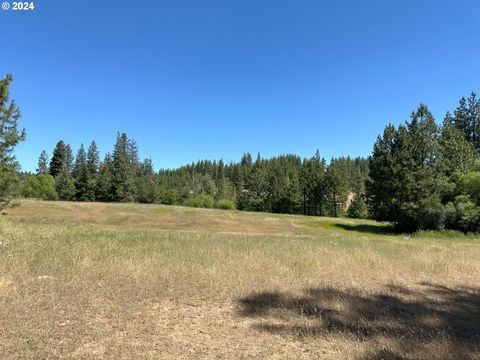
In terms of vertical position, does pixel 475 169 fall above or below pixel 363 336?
above

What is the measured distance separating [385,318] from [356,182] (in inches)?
4305

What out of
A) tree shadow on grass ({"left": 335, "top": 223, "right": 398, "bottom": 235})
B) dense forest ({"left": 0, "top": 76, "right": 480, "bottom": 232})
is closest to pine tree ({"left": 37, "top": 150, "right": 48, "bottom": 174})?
dense forest ({"left": 0, "top": 76, "right": 480, "bottom": 232})

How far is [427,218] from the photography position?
42.0m

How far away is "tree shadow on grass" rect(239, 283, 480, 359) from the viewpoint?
5.72m

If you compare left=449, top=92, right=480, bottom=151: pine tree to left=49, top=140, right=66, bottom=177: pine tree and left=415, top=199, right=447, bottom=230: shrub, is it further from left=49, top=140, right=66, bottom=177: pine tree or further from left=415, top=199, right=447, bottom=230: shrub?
left=49, top=140, right=66, bottom=177: pine tree

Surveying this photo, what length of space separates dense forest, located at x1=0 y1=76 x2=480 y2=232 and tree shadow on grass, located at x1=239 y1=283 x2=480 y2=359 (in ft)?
75.1

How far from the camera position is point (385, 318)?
23.6 ft

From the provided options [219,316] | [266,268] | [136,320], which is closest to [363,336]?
[219,316]

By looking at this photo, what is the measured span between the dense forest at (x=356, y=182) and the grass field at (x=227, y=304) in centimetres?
1787

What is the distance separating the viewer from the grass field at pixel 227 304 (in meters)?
5.55

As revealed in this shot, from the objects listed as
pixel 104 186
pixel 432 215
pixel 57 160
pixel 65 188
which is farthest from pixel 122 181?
pixel 432 215

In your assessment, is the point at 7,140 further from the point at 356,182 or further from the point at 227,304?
the point at 356,182

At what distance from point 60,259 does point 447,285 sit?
39.4 ft

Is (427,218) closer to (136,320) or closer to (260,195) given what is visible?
(136,320)
